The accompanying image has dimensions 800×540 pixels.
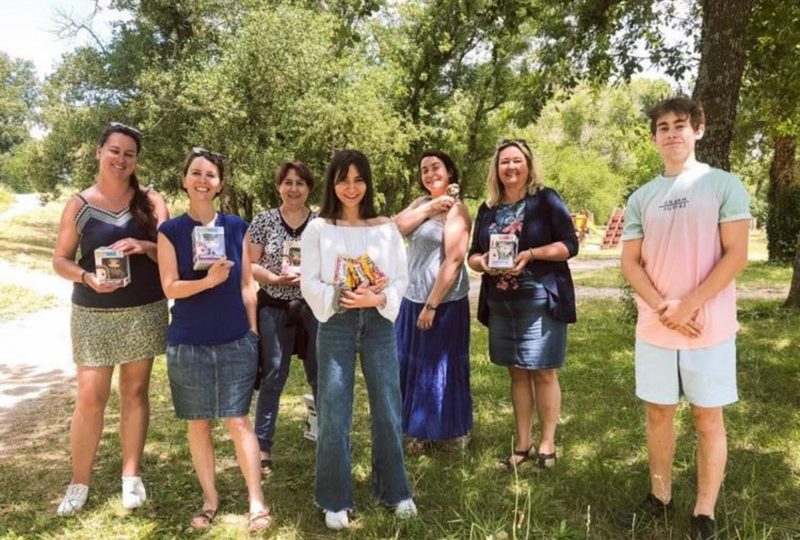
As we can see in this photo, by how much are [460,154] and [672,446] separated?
23.4 m

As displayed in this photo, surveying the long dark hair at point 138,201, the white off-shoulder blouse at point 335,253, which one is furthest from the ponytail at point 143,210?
the white off-shoulder blouse at point 335,253

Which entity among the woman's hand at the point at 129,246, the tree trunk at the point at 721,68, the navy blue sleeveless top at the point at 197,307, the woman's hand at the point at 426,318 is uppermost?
the tree trunk at the point at 721,68

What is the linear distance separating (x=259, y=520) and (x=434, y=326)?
157cm

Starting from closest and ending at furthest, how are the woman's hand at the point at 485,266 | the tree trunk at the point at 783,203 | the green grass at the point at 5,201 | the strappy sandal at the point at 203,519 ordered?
the strappy sandal at the point at 203,519
the woman's hand at the point at 485,266
the tree trunk at the point at 783,203
the green grass at the point at 5,201

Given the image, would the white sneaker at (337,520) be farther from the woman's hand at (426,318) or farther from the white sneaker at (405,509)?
the woman's hand at (426,318)

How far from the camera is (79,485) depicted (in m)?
3.58

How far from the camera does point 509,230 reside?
387cm

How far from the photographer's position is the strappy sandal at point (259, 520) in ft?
10.6

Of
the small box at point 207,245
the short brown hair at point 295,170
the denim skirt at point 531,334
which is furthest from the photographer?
the short brown hair at point 295,170

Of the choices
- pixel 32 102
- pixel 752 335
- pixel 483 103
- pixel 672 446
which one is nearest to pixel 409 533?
pixel 672 446

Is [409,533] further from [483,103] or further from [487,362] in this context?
[483,103]

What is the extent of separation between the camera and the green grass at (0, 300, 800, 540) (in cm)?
322

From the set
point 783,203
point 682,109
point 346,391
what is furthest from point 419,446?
point 783,203

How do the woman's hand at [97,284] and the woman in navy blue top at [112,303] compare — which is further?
the woman in navy blue top at [112,303]
